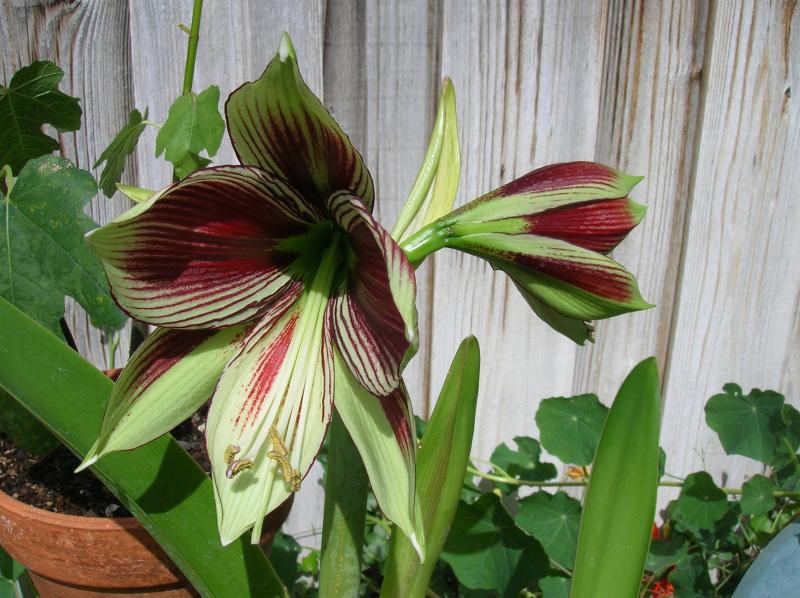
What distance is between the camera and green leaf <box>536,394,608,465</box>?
3.66 feet

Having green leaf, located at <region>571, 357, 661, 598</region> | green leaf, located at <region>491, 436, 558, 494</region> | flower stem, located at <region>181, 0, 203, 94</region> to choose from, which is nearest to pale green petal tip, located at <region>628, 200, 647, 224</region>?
green leaf, located at <region>571, 357, 661, 598</region>

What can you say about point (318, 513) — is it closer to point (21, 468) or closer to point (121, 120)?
point (21, 468)

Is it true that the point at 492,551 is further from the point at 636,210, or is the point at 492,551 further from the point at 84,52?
the point at 84,52

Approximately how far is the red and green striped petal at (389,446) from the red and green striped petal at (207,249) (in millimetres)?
104

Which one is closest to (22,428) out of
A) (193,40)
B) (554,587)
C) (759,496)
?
(193,40)

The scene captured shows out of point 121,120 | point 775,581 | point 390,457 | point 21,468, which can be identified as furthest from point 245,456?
point 121,120

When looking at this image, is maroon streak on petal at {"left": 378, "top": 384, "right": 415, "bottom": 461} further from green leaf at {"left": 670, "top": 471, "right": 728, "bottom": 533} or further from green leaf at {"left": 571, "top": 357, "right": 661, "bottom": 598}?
green leaf at {"left": 670, "top": 471, "right": 728, "bottom": 533}

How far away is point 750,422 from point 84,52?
3.92 feet

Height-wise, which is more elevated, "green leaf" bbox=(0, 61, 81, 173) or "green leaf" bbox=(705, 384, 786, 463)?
"green leaf" bbox=(0, 61, 81, 173)

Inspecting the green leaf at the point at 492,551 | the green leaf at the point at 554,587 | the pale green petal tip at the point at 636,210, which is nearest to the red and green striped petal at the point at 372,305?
the pale green petal tip at the point at 636,210

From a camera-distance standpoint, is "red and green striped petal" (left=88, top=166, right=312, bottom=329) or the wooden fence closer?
"red and green striped petal" (left=88, top=166, right=312, bottom=329)

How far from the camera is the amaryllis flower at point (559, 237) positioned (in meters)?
0.50

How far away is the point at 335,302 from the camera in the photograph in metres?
0.55

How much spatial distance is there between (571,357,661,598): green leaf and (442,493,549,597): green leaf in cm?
43
